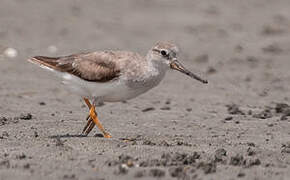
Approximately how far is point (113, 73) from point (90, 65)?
1.64ft

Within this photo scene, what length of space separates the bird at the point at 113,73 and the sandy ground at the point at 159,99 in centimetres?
64

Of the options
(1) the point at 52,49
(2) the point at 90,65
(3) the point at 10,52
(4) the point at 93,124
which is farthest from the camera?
(1) the point at 52,49

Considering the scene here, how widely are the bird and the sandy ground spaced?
642mm

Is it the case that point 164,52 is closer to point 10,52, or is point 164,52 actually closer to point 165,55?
point 165,55

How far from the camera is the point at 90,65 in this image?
31.5 feet

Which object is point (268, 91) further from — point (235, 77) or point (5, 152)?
point (5, 152)

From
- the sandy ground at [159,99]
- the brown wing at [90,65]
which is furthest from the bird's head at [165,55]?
the sandy ground at [159,99]

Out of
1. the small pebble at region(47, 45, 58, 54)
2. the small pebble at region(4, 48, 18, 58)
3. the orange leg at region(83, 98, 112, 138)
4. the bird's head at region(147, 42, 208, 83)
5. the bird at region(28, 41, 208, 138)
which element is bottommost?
the orange leg at region(83, 98, 112, 138)

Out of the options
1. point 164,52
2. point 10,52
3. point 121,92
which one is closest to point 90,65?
point 121,92

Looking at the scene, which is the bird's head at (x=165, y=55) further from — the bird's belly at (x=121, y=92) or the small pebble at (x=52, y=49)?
the small pebble at (x=52, y=49)

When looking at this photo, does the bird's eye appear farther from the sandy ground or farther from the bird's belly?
the sandy ground

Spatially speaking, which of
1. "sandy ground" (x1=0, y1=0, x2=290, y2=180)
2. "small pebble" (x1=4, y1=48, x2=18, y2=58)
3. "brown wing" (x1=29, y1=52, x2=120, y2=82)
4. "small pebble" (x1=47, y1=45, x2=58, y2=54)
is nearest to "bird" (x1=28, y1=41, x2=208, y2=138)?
"brown wing" (x1=29, y1=52, x2=120, y2=82)

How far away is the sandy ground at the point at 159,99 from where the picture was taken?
777 centimetres

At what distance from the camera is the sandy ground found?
25.5ft
